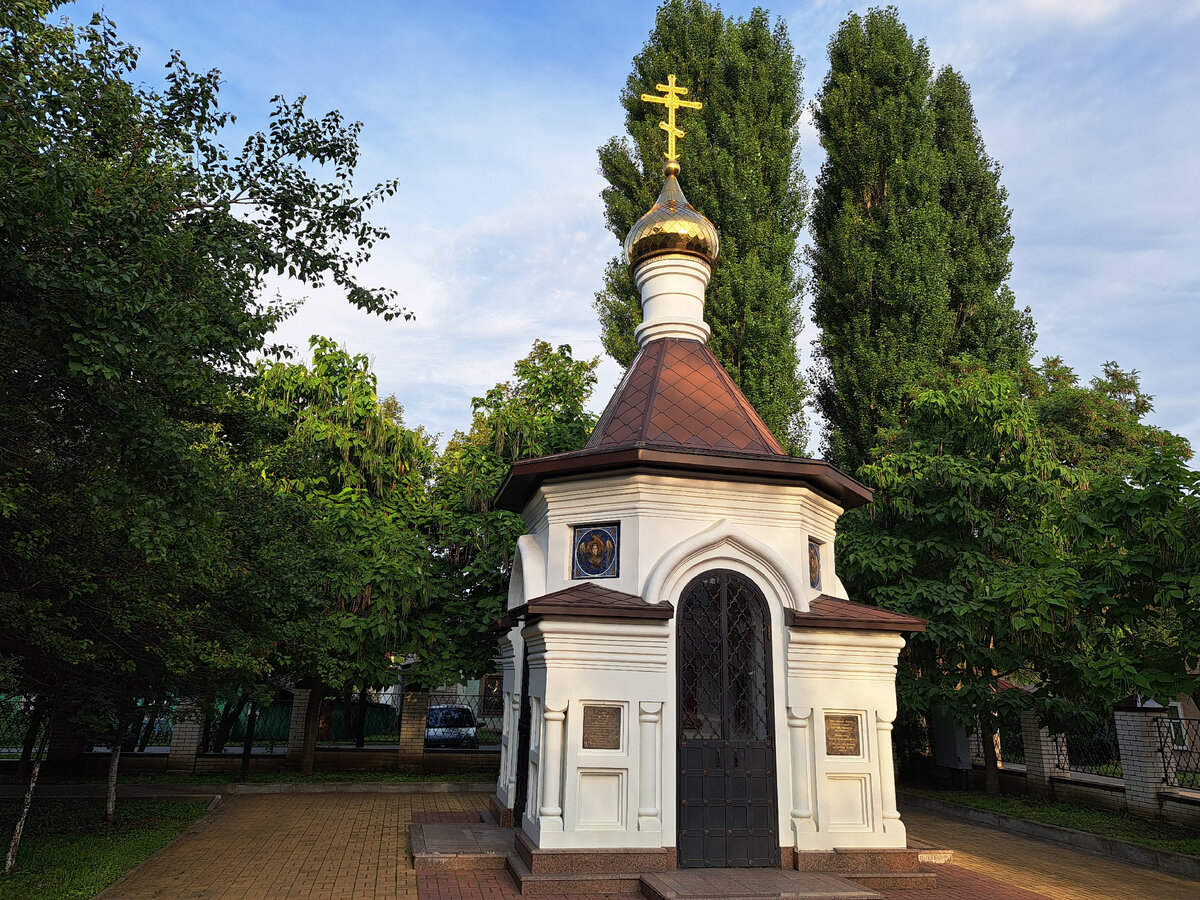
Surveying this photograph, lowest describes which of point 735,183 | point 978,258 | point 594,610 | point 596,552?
point 594,610

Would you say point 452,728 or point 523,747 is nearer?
point 523,747

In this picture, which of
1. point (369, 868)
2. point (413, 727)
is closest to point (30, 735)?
point (413, 727)

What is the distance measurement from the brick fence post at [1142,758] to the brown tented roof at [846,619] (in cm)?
519

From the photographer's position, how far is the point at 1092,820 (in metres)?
10.9

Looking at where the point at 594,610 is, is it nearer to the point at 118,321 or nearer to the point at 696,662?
the point at 696,662

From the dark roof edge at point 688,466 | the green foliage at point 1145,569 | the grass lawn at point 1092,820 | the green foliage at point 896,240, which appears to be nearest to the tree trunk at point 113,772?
the dark roof edge at point 688,466

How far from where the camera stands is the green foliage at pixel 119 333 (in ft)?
13.6

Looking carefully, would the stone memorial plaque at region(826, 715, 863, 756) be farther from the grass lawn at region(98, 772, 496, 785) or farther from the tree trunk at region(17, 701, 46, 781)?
the tree trunk at region(17, 701, 46, 781)

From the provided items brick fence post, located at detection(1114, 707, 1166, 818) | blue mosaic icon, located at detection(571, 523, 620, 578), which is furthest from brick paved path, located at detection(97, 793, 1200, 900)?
blue mosaic icon, located at detection(571, 523, 620, 578)

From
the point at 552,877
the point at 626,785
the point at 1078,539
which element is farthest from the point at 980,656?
the point at 552,877

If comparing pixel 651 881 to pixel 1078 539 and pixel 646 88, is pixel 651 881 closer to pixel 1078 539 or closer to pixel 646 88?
pixel 1078 539

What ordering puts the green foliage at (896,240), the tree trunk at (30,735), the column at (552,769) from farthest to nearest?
the green foliage at (896,240)
the tree trunk at (30,735)
the column at (552,769)

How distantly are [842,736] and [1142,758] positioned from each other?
19.8 feet

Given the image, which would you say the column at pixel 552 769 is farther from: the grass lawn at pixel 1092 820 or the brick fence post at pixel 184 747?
the brick fence post at pixel 184 747
